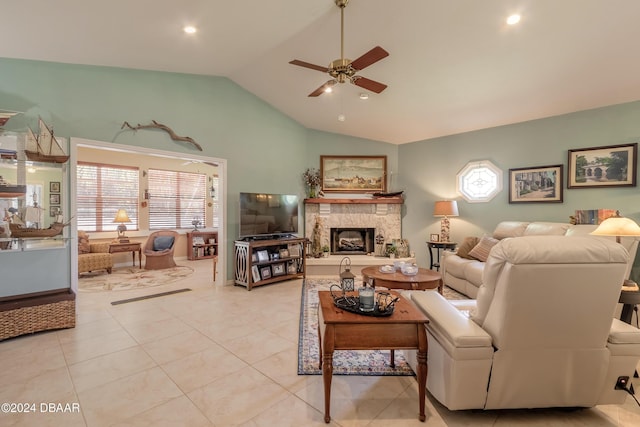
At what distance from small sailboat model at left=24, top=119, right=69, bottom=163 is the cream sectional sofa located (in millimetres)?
5322

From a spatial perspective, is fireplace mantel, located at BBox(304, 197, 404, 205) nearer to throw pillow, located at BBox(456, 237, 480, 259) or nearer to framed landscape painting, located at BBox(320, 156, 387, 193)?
framed landscape painting, located at BBox(320, 156, 387, 193)

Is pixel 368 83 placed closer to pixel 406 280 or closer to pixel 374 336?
pixel 406 280

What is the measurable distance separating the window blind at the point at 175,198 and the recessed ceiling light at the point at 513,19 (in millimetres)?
7597

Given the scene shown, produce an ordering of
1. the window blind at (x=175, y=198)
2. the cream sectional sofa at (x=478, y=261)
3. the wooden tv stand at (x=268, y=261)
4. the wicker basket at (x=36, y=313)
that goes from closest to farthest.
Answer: the wicker basket at (x=36, y=313)
the cream sectional sofa at (x=478, y=261)
the wooden tv stand at (x=268, y=261)
the window blind at (x=175, y=198)

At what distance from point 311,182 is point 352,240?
1528mm

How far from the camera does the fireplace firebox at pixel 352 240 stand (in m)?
6.35

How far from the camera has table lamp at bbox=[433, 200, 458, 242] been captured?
214 inches

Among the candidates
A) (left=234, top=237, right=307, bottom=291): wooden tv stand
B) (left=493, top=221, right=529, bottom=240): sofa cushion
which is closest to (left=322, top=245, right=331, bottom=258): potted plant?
(left=234, top=237, right=307, bottom=291): wooden tv stand

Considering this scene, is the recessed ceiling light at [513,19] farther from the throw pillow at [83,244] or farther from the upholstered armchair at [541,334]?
the throw pillow at [83,244]

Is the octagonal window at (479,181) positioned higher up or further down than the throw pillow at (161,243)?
higher up

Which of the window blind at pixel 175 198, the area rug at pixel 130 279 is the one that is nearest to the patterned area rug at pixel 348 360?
the area rug at pixel 130 279

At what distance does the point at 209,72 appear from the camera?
4.59 metres

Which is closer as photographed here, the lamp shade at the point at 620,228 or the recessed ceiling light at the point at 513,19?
the lamp shade at the point at 620,228

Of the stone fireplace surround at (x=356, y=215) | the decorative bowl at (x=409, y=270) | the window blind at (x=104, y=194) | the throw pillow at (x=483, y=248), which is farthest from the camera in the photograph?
the window blind at (x=104, y=194)
